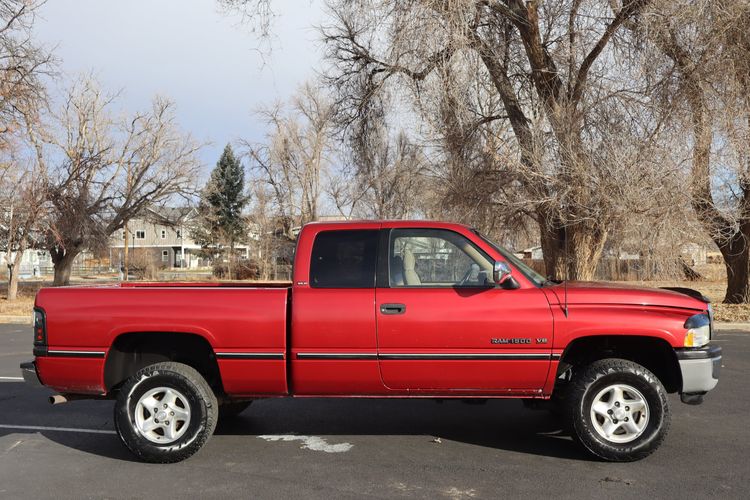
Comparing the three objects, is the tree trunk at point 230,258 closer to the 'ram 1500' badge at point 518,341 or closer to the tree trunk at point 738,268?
the tree trunk at point 738,268

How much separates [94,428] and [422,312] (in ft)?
11.7

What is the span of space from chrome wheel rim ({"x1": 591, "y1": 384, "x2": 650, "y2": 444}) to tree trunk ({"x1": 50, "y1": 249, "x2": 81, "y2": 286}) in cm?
2897

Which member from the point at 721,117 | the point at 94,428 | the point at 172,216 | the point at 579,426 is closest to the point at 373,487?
the point at 579,426

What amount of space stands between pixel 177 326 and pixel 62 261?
28.6 m

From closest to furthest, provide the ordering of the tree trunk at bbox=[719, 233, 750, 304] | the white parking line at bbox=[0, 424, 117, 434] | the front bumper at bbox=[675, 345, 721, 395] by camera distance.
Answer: the front bumper at bbox=[675, 345, 721, 395] < the white parking line at bbox=[0, 424, 117, 434] < the tree trunk at bbox=[719, 233, 750, 304]

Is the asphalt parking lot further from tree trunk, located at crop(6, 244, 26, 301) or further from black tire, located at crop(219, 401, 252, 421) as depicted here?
tree trunk, located at crop(6, 244, 26, 301)

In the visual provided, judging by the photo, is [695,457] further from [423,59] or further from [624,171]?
[423,59]

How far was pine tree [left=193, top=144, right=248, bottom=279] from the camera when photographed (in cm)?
5428

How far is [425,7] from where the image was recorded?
44.3 feet

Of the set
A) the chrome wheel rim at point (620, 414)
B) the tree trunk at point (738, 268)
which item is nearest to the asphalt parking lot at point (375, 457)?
the chrome wheel rim at point (620, 414)

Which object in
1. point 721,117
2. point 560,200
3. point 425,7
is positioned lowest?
point 560,200

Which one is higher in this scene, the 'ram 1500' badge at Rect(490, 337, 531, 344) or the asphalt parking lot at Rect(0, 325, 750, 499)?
the 'ram 1500' badge at Rect(490, 337, 531, 344)

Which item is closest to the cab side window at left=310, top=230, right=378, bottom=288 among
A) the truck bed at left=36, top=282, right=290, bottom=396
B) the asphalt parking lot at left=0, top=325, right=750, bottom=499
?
the truck bed at left=36, top=282, right=290, bottom=396

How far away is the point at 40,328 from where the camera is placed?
5.26 metres
